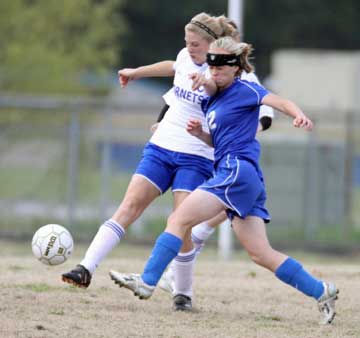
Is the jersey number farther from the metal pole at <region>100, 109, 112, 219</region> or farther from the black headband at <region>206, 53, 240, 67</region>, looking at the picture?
the metal pole at <region>100, 109, 112, 219</region>

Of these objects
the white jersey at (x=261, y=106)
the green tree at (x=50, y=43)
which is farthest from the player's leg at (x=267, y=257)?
the green tree at (x=50, y=43)

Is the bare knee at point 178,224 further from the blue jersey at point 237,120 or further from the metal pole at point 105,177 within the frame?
the metal pole at point 105,177

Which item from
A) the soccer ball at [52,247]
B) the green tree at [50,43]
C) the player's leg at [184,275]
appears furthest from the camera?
the green tree at [50,43]

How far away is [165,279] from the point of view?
9.04 metres

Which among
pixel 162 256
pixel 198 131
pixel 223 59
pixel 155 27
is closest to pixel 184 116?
pixel 198 131

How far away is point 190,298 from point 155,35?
43.7 meters

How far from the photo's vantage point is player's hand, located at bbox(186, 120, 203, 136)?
7718mm

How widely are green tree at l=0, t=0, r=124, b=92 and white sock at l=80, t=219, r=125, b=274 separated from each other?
1634cm

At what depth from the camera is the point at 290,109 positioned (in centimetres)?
737

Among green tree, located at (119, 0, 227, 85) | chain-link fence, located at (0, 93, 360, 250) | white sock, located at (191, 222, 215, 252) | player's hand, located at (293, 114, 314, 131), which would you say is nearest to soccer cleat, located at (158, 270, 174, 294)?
white sock, located at (191, 222, 215, 252)

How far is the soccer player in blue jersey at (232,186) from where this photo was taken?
7555 mm

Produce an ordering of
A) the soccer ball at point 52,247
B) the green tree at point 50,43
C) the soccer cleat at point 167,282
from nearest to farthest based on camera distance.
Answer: the soccer ball at point 52,247 → the soccer cleat at point 167,282 → the green tree at point 50,43

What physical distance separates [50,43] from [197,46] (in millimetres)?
18574

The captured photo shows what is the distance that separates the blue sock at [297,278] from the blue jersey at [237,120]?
706mm
